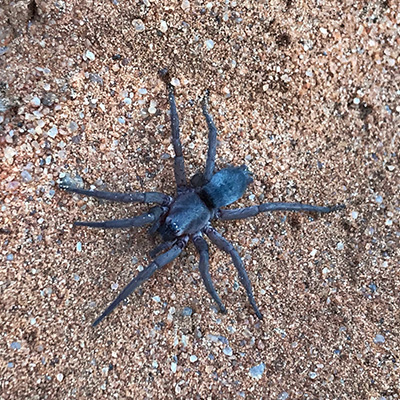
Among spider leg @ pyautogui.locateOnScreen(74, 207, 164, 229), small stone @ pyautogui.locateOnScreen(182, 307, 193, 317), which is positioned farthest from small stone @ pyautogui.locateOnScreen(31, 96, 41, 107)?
small stone @ pyautogui.locateOnScreen(182, 307, 193, 317)

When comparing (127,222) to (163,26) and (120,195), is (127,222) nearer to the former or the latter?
(120,195)

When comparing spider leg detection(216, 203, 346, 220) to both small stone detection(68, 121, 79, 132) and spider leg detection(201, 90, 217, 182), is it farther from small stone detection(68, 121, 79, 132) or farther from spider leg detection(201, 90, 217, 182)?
small stone detection(68, 121, 79, 132)

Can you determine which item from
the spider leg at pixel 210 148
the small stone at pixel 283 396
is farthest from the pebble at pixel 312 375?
the spider leg at pixel 210 148

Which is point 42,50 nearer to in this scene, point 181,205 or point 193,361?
point 181,205

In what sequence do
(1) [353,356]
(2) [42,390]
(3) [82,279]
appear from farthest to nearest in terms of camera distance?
1. (1) [353,356]
2. (3) [82,279]
3. (2) [42,390]

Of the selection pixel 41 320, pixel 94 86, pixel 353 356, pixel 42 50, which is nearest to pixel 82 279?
pixel 41 320

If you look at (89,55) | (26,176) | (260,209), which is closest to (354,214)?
(260,209)

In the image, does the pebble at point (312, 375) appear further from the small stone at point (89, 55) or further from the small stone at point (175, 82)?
the small stone at point (89, 55)
